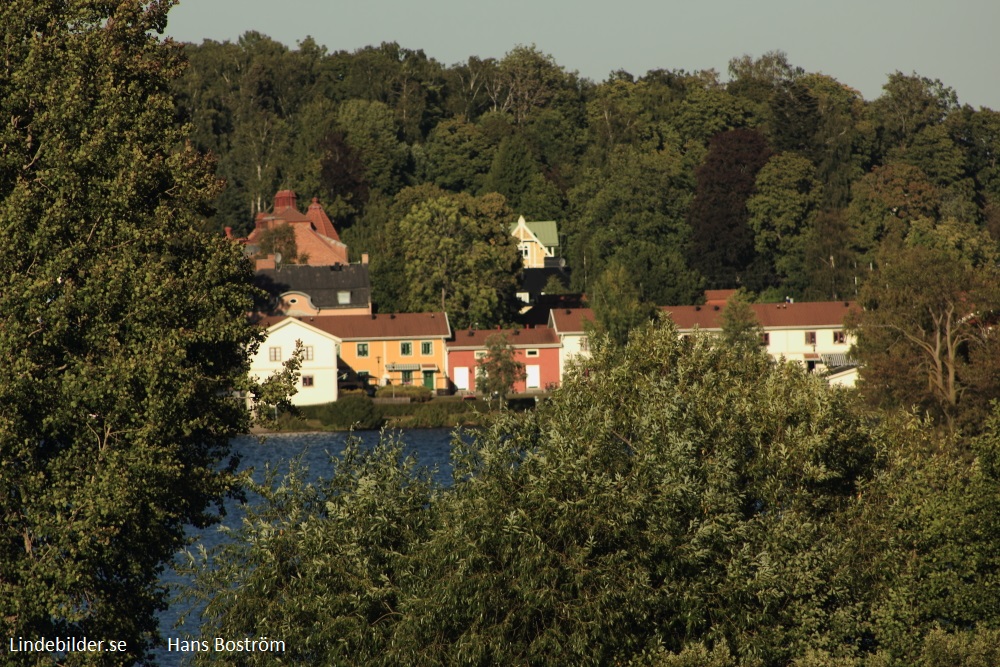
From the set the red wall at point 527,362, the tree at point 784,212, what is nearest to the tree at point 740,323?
the red wall at point 527,362

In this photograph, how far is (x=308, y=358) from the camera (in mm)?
82312

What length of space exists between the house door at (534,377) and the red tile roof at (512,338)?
1.34m

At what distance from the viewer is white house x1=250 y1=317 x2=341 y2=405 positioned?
81.9 m

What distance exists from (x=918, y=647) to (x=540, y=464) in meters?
5.99

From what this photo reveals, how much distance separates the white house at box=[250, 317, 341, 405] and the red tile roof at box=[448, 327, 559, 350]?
32.1ft

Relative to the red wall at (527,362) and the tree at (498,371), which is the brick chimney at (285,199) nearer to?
Answer: the red wall at (527,362)

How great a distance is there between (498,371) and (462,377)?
347 inches

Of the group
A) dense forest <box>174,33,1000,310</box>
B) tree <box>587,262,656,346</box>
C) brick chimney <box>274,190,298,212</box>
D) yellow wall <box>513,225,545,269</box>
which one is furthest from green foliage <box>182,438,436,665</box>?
yellow wall <box>513,225,545,269</box>

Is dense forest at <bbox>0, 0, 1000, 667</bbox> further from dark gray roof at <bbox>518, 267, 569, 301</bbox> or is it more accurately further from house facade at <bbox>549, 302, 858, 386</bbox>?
dark gray roof at <bbox>518, 267, 569, 301</bbox>

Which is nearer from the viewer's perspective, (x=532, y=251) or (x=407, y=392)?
(x=407, y=392)

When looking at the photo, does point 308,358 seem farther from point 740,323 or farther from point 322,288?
point 740,323

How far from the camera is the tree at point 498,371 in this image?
267 feet

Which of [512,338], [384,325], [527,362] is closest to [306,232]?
[384,325]

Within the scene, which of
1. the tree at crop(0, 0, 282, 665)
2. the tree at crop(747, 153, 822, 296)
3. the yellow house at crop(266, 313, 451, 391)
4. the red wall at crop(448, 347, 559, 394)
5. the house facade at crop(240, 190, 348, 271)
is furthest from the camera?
the tree at crop(747, 153, 822, 296)
